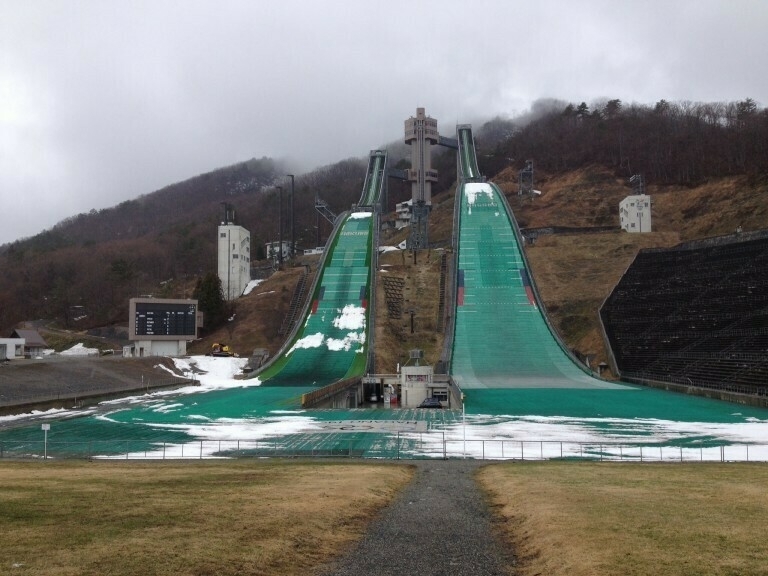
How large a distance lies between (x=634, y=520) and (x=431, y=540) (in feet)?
9.80

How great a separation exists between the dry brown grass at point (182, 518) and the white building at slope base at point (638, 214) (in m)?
62.2

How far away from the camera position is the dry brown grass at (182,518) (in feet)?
25.8

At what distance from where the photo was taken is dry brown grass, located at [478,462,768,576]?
8031 millimetres

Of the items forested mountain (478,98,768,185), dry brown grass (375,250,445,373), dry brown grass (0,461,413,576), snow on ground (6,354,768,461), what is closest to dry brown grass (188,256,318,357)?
dry brown grass (375,250,445,373)

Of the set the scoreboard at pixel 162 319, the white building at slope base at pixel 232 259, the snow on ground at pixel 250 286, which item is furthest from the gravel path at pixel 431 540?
the white building at slope base at pixel 232 259

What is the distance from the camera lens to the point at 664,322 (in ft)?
151

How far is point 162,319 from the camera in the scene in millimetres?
50844

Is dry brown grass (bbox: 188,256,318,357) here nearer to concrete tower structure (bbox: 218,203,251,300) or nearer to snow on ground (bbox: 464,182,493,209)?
concrete tower structure (bbox: 218,203,251,300)

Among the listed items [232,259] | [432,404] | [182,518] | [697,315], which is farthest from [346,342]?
[182,518]

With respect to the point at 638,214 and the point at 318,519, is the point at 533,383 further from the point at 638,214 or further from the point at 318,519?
the point at 638,214

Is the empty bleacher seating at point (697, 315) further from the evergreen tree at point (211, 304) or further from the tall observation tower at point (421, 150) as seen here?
the tall observation tower at point (421, 150)

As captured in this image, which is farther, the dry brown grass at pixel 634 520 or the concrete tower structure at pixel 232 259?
the concrete tower structure at pixel 232 259

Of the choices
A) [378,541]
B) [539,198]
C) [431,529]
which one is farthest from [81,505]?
[539,198]

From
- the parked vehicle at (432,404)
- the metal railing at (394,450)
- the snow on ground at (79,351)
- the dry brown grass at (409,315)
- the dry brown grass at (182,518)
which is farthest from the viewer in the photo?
the snow on ground at (79,351)
